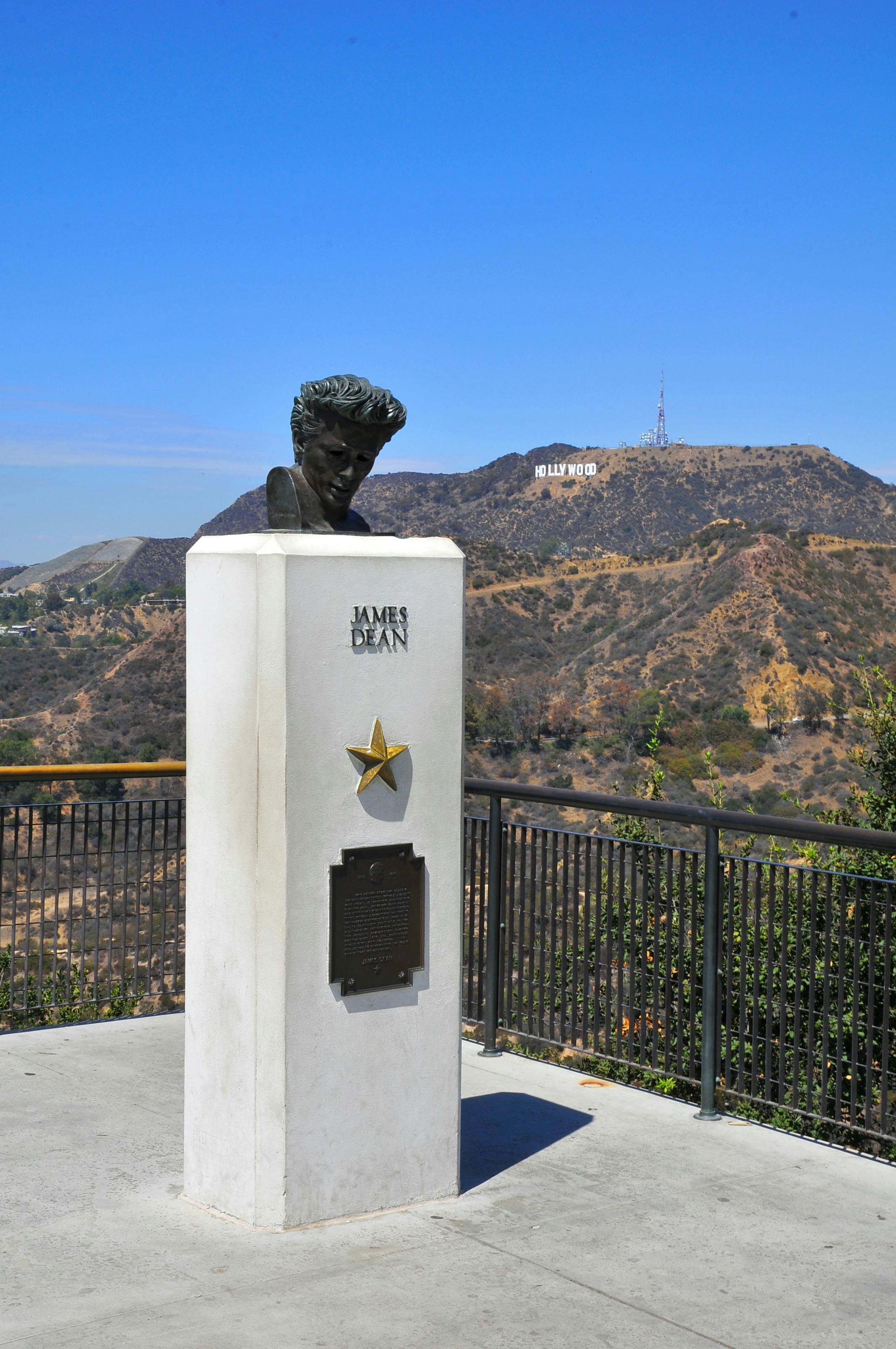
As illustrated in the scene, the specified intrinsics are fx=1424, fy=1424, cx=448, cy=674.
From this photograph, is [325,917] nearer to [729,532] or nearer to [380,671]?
[380,671]

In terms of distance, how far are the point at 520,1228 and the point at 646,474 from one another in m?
86.3

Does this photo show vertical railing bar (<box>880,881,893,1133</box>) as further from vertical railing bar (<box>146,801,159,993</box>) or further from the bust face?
vertical railing bar (<box>146,801,159,993</box>)

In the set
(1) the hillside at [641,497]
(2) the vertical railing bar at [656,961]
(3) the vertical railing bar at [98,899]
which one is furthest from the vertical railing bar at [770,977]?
(1) the hillside at [641,497]

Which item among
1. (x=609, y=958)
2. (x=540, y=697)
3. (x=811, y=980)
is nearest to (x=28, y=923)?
(x=609, y=958)

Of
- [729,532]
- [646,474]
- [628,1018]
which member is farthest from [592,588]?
[628,1018]

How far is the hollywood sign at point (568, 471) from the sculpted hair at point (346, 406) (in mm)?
85201

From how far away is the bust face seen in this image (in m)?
4.32

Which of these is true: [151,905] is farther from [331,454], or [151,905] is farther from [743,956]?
[331,454]

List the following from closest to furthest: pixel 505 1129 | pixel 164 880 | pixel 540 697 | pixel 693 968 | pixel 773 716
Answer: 1. pixel 505 1129
2. pixel 693 968
3. pixel 164 880
4. pixel 773 716
5. pixel 540 697

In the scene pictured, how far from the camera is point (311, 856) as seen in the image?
404 cm

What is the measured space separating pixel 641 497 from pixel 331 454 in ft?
273

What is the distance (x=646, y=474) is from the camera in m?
88.4

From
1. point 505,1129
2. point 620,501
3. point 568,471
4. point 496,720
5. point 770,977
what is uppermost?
point 568,471

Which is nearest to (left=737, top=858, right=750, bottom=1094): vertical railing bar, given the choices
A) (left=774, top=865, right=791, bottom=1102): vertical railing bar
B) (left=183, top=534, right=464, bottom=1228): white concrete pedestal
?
(left=774, top=865, right=791, bottom=1102): vertical railing bar
